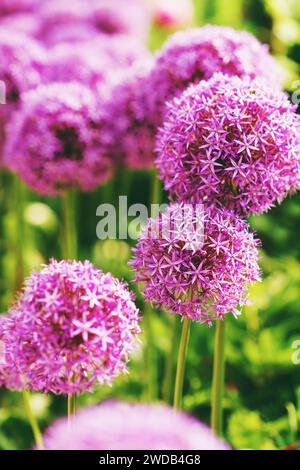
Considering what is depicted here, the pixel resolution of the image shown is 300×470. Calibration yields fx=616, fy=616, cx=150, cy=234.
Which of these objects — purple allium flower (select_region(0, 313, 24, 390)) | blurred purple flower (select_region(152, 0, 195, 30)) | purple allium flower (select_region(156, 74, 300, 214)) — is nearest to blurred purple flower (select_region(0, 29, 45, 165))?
purple allium flower (select_region(156, 74, 300, 214))

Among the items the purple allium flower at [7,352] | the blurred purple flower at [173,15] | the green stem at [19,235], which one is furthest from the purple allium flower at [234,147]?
the blurred purple flower at [173,15]

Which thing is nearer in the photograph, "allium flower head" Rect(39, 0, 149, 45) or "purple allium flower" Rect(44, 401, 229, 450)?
"purple allium flower" Rect(44, 401, 229, 450)

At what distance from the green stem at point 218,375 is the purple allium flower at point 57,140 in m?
0.79

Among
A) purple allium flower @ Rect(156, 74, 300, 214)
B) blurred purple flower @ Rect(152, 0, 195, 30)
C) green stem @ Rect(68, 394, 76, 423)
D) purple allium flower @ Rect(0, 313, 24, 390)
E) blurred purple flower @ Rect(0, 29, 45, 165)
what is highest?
blurred purple flower @ Rect(152, 0, 195, 30)

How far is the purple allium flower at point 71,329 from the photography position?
1.20 m

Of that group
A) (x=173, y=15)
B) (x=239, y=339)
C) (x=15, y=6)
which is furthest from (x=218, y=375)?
(x=173, y=15)

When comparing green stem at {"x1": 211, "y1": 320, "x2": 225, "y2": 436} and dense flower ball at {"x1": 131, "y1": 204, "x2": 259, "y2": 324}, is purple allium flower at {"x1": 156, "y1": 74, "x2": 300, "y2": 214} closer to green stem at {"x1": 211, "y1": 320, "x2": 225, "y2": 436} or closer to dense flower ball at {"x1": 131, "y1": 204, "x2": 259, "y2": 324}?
dense flower ball at {"x1": 131, "y1": 204, "x2": 259, "y2": 324}

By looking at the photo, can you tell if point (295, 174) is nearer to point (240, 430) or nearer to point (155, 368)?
point (240, 430)

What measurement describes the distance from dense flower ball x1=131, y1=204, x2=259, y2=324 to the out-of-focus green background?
25.0 inches

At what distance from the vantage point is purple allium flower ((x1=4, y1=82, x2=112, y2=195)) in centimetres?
204

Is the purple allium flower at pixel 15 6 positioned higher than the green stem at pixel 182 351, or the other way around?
the purple allium flower at pixel 15 6

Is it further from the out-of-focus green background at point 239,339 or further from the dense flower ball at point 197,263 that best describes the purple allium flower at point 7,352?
the out-of-focus green background at point 239,339
